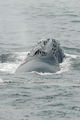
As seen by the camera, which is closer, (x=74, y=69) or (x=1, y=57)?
(x=74, y=69)

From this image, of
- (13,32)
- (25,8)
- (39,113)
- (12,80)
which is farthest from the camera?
(25,8)

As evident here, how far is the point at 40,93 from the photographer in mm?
24266

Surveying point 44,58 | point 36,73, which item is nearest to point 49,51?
point 44,58

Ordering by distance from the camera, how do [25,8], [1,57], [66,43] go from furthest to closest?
[25,8], [66,43], [1,57]

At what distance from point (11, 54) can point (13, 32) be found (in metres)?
10.2

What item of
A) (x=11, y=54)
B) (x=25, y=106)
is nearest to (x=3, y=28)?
(x=11, y=54)

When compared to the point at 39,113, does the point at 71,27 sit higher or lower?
lower

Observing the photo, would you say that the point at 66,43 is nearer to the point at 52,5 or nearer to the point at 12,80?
the point at 12,80

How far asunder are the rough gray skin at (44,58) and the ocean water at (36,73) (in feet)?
1.75

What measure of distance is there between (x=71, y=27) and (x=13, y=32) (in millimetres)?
5567

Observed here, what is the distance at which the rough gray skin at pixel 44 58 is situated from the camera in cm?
2917

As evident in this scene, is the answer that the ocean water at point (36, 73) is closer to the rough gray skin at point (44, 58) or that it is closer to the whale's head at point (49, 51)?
the rough gray skin at point (44, 58)

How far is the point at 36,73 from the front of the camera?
Answer: 28.0m

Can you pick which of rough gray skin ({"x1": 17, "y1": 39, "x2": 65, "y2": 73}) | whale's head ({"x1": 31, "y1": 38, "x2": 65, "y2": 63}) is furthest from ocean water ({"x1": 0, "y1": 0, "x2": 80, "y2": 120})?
whale's head ({"x1": 31, "y1": 38, "x2": 65, "y2": 63})
